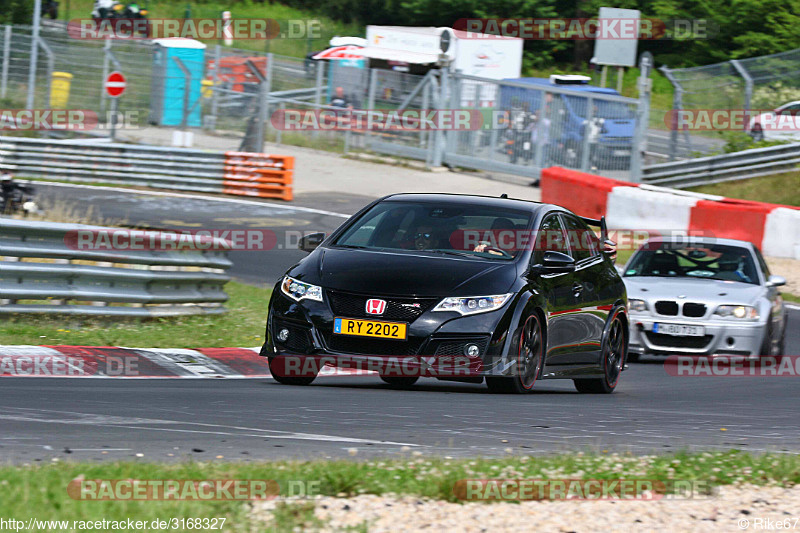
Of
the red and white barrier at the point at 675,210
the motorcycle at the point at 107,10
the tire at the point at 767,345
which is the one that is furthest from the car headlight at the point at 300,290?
the motorcycle at the point at 107,10

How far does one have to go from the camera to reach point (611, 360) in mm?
10586

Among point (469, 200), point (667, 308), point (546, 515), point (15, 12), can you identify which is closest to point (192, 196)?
point (667, 308)

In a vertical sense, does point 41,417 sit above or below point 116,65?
below

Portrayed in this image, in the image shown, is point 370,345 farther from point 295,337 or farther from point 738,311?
point 738,311

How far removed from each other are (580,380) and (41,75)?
25.1m

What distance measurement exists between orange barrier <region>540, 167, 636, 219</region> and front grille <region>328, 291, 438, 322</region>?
47.8ft

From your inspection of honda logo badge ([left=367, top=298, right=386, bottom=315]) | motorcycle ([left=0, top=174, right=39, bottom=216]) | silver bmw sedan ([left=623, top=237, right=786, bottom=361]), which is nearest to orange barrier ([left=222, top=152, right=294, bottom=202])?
motorcycle ([left=0, top=174, right=39, bottom=216])

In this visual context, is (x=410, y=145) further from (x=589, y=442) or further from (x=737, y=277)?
(x=589, y=442)

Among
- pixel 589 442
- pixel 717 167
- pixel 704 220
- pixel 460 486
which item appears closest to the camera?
pixel 460 486

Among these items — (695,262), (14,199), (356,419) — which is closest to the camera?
(356,419)

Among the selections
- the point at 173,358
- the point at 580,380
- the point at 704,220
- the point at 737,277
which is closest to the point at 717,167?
the point at 704,220

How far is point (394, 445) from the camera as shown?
20.2 feet

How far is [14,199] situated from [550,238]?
1105cm

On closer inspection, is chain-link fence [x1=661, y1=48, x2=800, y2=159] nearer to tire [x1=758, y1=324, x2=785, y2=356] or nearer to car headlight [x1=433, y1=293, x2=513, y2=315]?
tire [x1=758, y1=324, x2=785, y2=356]
